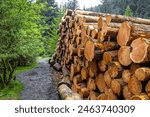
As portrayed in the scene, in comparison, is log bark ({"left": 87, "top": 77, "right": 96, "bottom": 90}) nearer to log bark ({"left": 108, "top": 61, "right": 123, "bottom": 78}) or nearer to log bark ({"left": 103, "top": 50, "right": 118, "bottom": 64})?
log bark ({"left": 103, "top": 50, "right": 118, "bottom": 64})

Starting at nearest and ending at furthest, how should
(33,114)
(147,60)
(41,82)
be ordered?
(33,114), (147,60), (41,82)

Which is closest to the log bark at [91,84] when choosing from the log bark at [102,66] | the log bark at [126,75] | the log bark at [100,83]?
the log bark at [100,83]

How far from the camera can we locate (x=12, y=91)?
9406mm

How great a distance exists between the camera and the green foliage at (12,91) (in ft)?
28.5

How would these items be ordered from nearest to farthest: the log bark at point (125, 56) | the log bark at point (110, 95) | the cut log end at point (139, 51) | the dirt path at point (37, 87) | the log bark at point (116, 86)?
1. the cut log end at point (139, 51)
2. the log bark at point (125, 56)
3. the log bark at point (116, 86)
4. the log bark at point (110, 95)
5. the dirt path at point (37, 87)

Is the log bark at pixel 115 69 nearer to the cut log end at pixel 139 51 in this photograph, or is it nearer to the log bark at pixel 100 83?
the cut log end at pixel 139 51

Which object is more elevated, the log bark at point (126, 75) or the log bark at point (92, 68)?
the log bark at point (126, 75)

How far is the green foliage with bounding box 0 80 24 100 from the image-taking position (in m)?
8.67

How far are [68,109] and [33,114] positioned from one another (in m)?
0.58

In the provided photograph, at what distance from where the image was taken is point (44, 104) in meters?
4.52

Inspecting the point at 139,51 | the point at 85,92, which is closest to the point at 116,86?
the point at 139,51

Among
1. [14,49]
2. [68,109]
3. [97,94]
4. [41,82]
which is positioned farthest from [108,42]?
[41,82]

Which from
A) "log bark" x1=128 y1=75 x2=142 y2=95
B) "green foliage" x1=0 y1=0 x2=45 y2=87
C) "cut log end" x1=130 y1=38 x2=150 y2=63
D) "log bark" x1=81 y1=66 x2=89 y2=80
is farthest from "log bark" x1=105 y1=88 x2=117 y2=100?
"green foliage" x1=0 y1=0 x2=45 y2=87

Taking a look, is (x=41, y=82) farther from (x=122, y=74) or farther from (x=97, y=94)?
(x=122, y=74)
